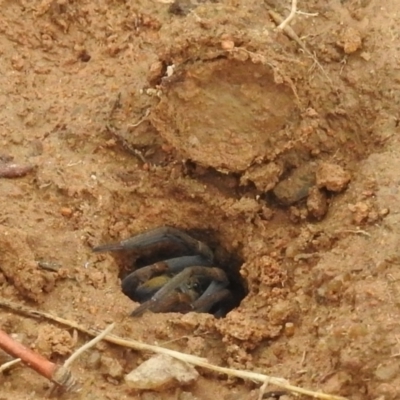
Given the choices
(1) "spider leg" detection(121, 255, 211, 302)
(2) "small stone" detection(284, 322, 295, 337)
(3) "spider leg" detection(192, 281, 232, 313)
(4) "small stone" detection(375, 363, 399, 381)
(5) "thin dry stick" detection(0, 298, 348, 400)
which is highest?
(4) "small stone" detection(375, 363, 399, 381)

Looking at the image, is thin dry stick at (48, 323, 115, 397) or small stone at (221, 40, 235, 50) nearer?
thin dry stick at (48, 323, 115, 397)

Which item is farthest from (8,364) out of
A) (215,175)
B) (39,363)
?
(215,175)

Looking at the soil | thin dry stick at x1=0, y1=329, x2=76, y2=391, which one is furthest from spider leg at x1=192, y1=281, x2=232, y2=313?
thin dry stick at x1=0, y1=329, x2=76, y2=391

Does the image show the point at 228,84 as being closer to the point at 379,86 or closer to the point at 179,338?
the point at 379,86

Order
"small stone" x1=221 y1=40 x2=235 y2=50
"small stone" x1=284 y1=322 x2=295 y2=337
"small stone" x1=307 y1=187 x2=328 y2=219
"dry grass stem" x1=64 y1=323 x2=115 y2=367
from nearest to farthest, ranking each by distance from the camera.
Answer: "dry grass stem" x1=64 y1=323 x2=115 y2=367, "small stone" x1=284 y1=322 x2=295 y2=337, "small stone" x1=221 y1=40 x2=235 y2=50, "small stone" x1=307 y1=187 x2=328 y2=219

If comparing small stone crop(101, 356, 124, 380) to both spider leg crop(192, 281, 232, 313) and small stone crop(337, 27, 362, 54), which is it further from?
small stone crop(337, 27, 362, 54)

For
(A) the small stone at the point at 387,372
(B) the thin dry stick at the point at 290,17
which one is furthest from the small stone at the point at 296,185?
(A) the small stone at the point at 387,372

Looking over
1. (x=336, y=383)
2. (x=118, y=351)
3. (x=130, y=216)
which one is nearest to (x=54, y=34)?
(x=130, y=216)

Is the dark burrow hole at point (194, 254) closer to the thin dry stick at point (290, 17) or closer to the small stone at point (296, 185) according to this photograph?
the small stone at point (296, 185)
